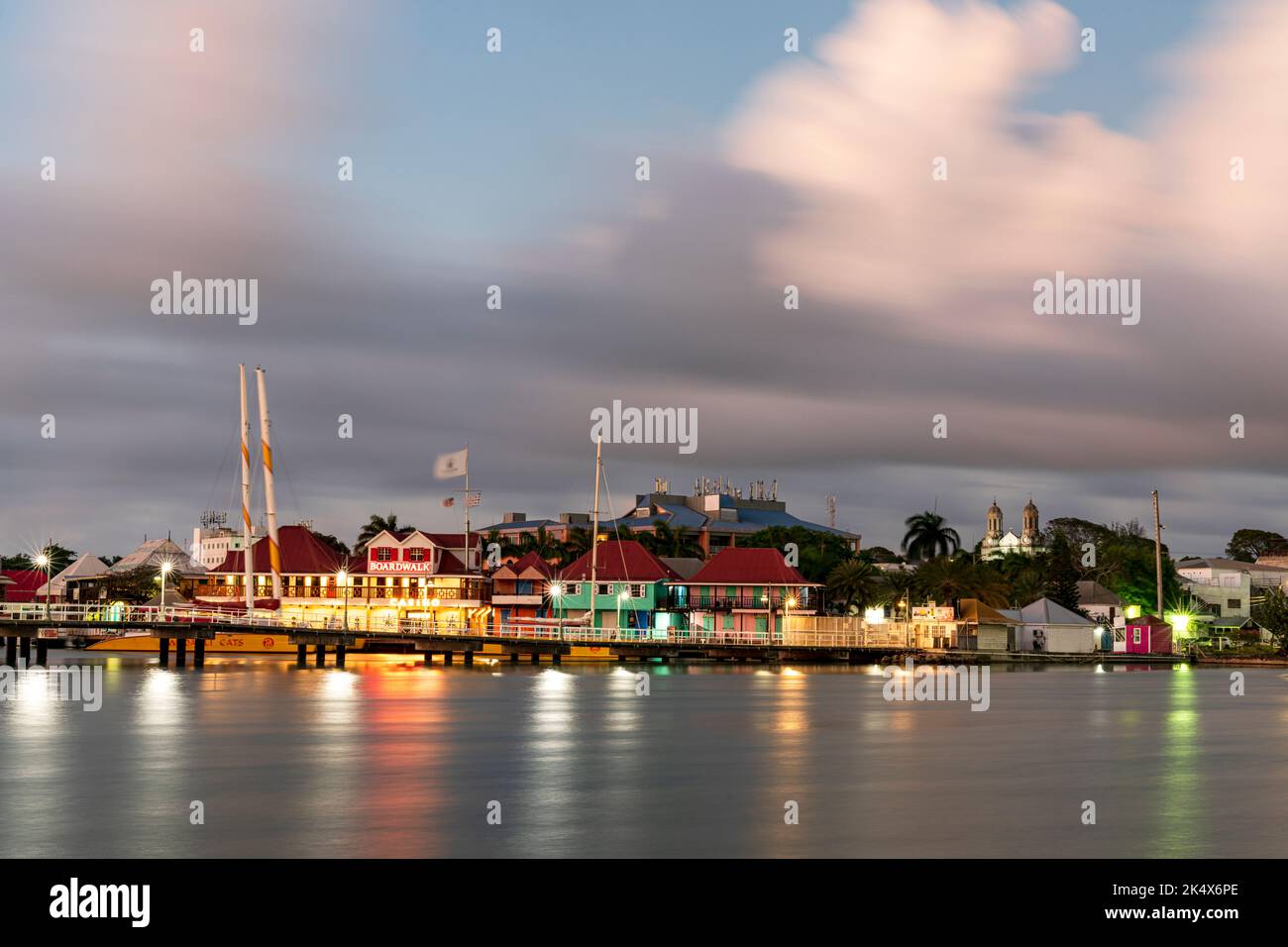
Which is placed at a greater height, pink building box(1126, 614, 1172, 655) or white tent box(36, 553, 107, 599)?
white tent box(36, 553, 107, 599)

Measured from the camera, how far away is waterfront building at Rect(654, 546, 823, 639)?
380 feet

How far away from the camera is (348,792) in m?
36.2

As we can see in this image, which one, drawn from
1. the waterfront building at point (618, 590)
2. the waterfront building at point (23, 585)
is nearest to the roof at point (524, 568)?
the waterfront building at point (618, 590)

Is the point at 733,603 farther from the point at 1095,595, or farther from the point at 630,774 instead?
the point at 630,774

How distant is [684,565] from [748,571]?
18282 millimetres

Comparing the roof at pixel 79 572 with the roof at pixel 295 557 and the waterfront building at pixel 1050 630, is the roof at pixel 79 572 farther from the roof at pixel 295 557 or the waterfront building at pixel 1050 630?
the waterfront building at pixel 1050 630

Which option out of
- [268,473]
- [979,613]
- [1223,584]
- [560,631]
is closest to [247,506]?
[268,473]

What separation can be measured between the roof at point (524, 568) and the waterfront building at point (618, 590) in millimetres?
4560

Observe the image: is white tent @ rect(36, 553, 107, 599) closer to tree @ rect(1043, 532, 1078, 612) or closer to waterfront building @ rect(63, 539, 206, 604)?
waterfront building @ rect(63, 539, 206, 604)

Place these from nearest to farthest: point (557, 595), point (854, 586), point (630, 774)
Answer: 1. point (630, 774)
2. point (557, 595)
3. point (854, 586)

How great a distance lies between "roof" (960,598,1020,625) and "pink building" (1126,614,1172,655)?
1487 cm

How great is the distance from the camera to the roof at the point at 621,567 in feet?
387

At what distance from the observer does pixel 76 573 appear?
164m

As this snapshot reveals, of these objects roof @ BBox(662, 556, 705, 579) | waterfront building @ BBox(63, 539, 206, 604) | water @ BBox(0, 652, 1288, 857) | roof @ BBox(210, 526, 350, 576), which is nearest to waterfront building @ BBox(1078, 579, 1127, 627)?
roof @ BBox(662, 556, 705, 579)
